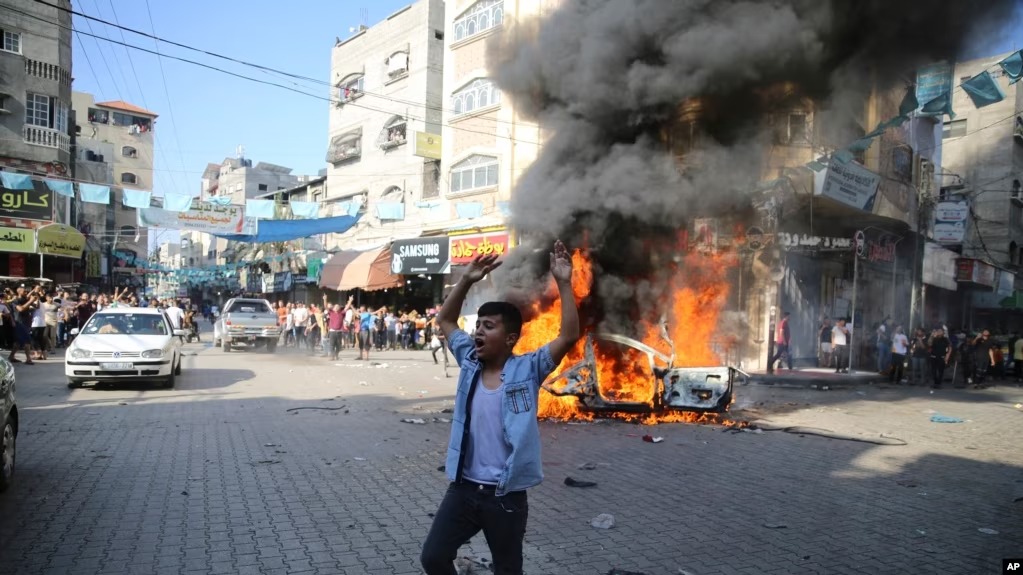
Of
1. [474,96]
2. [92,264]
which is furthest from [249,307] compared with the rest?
[92,264]

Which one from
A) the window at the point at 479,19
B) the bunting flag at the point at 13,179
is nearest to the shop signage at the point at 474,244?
the window at the point at 479,19

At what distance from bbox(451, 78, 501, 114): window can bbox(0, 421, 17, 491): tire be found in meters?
19.7

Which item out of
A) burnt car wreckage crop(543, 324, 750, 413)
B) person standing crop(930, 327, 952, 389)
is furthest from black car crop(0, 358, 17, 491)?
person standing crop(930, 327, 952, 389)

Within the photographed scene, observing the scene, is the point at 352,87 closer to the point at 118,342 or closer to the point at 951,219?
the point at 118,342

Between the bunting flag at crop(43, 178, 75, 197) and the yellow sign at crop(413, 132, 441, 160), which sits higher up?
the yellow sign at crop(413, 132, 441, 160)

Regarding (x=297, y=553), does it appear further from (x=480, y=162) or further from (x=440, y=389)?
(x=480, y=162)

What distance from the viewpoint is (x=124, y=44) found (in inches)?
432

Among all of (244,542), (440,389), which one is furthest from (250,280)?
(244,542)

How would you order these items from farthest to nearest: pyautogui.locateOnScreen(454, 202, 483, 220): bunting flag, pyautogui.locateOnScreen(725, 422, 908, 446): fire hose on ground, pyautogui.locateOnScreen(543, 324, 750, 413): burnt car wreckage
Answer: pyautogui.locateOnScreen(454, 202, 483, 220): bunting flag, pyautogui.locateOnScreen(543, 324, 750, 413): burnt car wreckage, pyautogui.locateOnScreen(725, 422, 908, 446): fire hose on ground

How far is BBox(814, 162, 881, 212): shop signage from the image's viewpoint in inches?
669

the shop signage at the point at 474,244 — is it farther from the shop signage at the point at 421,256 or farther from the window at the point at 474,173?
the window at the point at 474,173

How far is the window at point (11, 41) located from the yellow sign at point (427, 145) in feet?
61.2

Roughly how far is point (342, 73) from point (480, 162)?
13170 millimetres

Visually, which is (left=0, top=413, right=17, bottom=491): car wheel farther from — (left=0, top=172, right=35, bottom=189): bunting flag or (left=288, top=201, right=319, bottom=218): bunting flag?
(left=288, top=201, right=319, bottom=218): bunting flag
